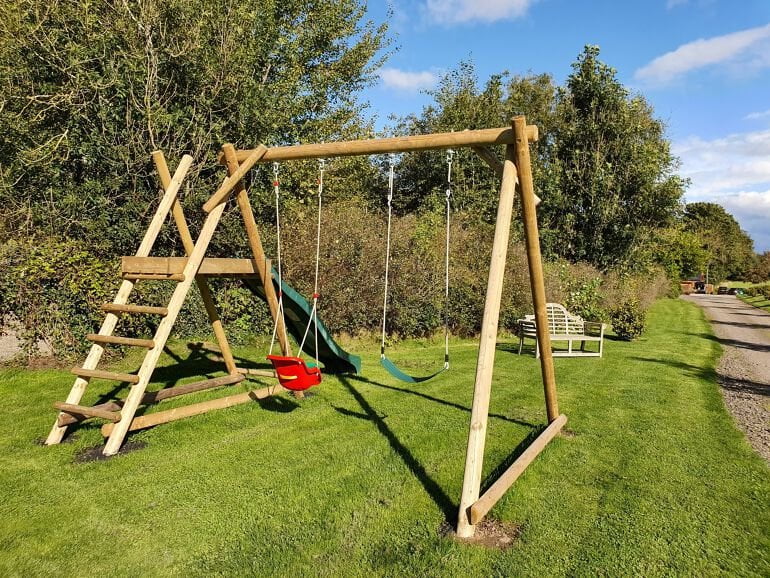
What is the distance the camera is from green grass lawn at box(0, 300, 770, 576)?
9.77ft

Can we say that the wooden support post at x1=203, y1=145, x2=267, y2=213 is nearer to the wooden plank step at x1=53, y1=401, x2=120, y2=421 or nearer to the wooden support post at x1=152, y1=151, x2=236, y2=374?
the wooden support post at x1=152, y1=151, x2=236, y2=374

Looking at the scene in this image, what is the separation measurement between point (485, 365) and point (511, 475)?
92 centimetres

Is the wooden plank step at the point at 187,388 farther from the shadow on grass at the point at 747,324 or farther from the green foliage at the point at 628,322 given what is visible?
the shadow on grass at the point at 747,324

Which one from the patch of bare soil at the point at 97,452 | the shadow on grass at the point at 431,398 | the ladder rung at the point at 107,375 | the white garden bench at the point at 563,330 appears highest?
the ladder rung at the point at 107,375

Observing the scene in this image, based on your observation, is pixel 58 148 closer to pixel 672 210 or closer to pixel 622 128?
pixel 622 128

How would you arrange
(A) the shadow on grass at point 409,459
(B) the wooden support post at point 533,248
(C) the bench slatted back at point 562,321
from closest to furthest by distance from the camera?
(A) the shadow on grass at point 409,459 → (B) the wooden support post at point 533,248 → (C) the bench slatted back at point 562,321

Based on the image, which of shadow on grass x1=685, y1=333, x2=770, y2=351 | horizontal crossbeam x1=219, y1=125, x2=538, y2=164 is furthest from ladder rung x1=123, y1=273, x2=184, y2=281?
shadow on grass x1=685, y1=333, x2=770, y2=351

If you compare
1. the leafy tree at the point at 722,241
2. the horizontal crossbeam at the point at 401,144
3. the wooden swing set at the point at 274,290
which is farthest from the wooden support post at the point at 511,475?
the leafy tree at the point at 722,241

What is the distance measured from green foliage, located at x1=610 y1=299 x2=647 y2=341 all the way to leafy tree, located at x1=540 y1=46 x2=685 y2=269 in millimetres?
6737

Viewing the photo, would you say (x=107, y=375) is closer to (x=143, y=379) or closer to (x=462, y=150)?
(x=143, y=379)

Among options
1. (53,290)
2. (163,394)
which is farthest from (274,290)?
(53,290)

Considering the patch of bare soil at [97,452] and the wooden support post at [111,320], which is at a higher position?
the wooden support post at [111,320]

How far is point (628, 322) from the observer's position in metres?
12.6

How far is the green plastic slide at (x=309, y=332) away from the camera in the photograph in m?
6.33
